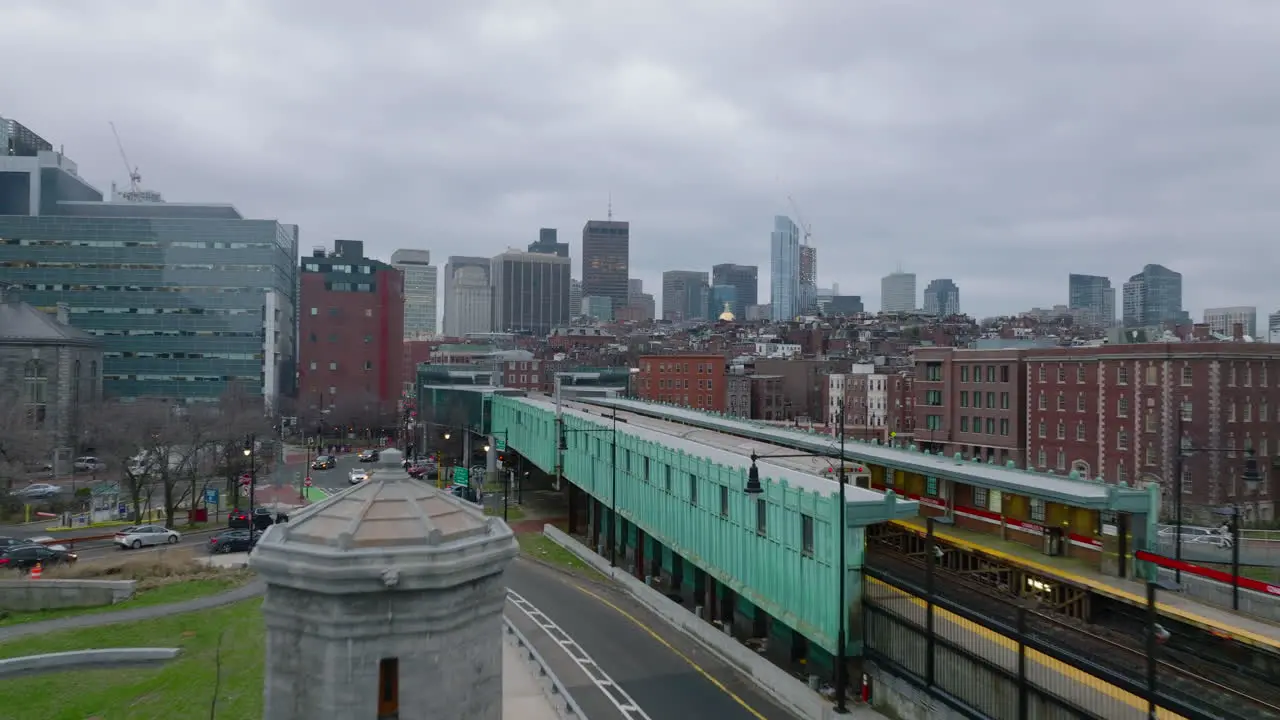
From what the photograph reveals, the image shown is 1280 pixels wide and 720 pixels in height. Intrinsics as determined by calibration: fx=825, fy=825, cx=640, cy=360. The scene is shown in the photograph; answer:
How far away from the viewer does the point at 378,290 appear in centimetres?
12700

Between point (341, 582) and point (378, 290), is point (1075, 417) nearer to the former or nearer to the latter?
point (341, 582)

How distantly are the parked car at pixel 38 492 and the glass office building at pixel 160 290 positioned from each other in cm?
4603

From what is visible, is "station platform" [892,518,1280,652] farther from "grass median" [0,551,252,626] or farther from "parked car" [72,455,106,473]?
"parked car" [72,455,106,473]

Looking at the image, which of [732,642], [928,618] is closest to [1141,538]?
[928,618]

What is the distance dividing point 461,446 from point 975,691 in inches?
3212

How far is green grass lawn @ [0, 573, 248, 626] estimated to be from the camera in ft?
111

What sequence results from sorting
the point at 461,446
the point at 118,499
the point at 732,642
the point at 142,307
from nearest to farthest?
the point at 732,642 < the point at 118,499 < the point at 461,446 < the point at 142,307

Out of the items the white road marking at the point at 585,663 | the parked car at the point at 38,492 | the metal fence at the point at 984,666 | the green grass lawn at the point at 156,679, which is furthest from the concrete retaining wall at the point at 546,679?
the parked car at the point at 38,492

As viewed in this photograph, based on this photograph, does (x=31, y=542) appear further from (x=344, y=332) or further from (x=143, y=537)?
(x=344, y=332)

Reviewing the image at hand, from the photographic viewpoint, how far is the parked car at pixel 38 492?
64.6 m

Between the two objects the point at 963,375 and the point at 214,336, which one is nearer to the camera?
the point at 963,375

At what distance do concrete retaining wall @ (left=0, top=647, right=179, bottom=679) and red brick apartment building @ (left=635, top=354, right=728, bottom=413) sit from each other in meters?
97.5

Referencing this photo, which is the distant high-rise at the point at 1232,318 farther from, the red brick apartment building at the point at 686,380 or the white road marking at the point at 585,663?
the white road marking at the point at 585,663

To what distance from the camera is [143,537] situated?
154 feet
